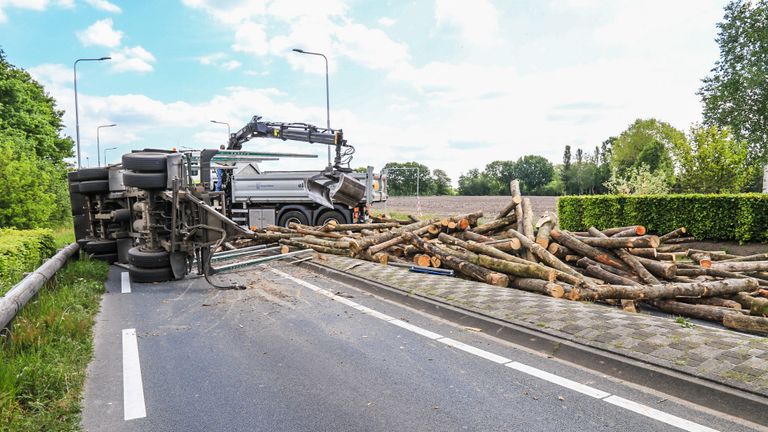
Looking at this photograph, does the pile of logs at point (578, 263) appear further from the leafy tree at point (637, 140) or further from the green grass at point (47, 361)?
the leafy tree at point (637, 140)

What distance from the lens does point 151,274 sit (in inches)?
358

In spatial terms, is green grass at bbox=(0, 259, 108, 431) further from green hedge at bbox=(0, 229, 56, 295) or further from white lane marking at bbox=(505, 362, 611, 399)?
white lane marking at bbox=(505, 362, 611, 399)

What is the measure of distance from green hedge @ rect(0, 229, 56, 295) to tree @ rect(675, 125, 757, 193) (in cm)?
2978

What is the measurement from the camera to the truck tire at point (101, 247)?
444 inches

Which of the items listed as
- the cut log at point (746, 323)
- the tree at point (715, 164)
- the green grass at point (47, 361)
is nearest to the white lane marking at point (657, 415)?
the cut log at point (746, 323)

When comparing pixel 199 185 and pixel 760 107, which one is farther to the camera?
pixel 760 107

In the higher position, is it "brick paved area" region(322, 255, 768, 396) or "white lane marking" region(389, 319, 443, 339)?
"brick paved area" region(322, 255, 768, 396)

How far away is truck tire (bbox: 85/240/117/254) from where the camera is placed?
37.0 feet

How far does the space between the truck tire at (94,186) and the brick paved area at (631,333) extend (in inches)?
304

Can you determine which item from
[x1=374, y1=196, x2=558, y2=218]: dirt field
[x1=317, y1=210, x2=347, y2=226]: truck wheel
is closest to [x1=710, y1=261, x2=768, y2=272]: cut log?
[x1=317, y1=210, x2=347, y2=226]: truck wheel

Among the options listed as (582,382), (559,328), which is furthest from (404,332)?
(582,382)

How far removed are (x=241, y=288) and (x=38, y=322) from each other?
3.43 m

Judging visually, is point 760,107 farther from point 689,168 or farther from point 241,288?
point 241,288

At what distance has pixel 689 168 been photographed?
29438mm
